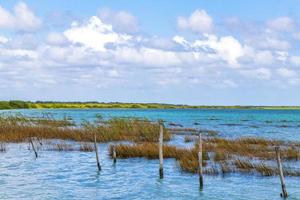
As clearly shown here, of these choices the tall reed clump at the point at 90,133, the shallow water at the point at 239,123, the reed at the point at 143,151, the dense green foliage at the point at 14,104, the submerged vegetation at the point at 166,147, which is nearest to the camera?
the submerged vegetation at the point at 166,147

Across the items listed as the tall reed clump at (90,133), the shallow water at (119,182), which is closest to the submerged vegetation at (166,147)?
the tall reed clump at (90,133)

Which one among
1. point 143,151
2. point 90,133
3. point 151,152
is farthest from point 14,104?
point 151,152

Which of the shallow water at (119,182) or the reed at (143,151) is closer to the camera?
the shallow water at (119,182)

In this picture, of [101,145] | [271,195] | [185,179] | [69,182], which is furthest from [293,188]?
[101,145]

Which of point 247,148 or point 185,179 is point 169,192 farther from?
point 247,148

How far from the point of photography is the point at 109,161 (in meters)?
28.0

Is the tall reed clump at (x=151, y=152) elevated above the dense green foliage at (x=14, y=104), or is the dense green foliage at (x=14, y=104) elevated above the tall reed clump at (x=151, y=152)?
the dense green foliage at (x=14, y=104)

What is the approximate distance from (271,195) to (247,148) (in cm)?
1267

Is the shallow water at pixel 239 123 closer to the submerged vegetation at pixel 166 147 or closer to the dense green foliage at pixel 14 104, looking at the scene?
the submerged vegetation at pixel 166 147

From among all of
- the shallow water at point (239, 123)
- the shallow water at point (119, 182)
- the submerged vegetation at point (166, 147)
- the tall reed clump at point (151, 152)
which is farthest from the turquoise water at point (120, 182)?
the shallow water at point (239, 123)

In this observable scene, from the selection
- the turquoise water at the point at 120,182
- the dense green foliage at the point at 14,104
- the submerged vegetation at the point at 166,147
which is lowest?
the turquoise water at the point at 120,182

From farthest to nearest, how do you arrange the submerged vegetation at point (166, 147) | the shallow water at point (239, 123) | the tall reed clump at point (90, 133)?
the shallow water at point (239, 123), the tall reed clump at point (90, 133), the submerged vegetation at point (166, 147)

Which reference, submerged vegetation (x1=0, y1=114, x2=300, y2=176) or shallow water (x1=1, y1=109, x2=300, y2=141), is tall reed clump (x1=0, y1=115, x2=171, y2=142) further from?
shallow water (x1=1, y1=109, x2=300, y2=141)

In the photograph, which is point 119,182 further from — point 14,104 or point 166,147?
point 14,104
